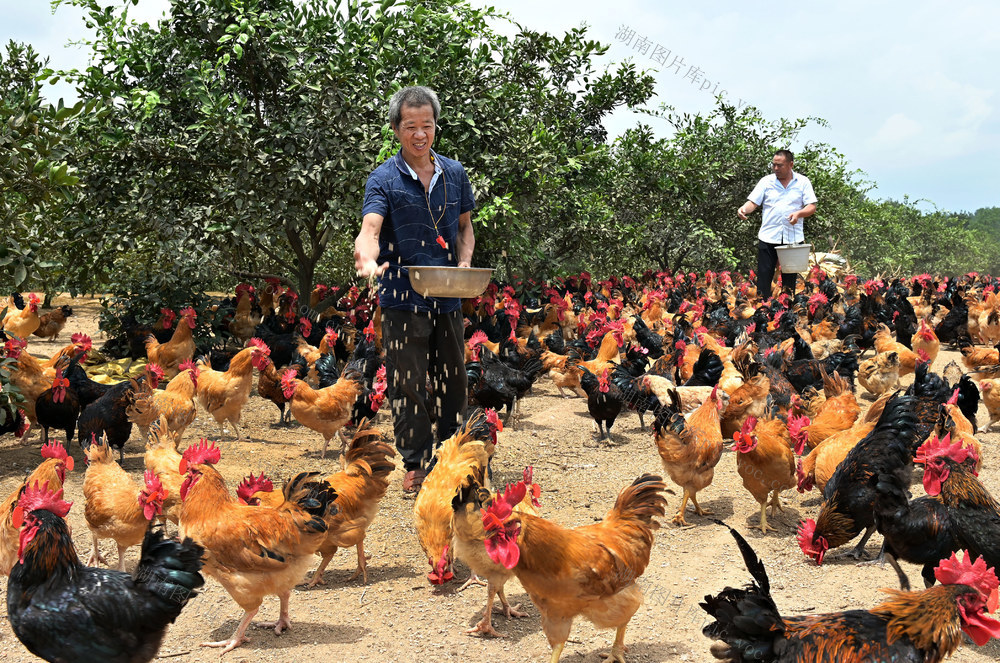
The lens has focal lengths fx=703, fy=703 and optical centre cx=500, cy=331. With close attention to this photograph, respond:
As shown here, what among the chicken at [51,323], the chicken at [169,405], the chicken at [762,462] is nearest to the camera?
the chicken at [762,462]

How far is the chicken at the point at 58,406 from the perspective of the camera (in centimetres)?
661

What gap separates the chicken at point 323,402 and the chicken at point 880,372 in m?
6.46

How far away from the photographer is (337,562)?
4953 mm

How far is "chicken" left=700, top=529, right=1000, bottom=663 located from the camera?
2.62 meters

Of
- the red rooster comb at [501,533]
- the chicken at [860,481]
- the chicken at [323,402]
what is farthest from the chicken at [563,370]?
the red rooster comb at [501,533]

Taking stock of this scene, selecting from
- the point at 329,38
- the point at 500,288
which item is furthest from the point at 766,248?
the point at 329,38

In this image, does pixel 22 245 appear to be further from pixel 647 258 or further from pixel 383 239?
pixel 647 258

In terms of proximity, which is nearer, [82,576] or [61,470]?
[82,576]

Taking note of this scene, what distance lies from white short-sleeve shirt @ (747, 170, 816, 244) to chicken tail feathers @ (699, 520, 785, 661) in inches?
386

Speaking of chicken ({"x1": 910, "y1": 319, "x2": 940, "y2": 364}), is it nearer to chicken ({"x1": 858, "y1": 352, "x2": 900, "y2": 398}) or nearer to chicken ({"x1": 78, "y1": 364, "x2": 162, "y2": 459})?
chicken ({"x1": 858, "y1": 352, "x2": 900, "y2": 398})

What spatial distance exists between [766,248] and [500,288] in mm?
5765

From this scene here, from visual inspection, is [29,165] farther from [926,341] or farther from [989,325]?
[989,325]

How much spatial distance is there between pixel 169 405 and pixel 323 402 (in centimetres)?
142

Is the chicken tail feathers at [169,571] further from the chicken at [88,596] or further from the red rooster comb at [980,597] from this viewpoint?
the red rooster comb at [980,597]
